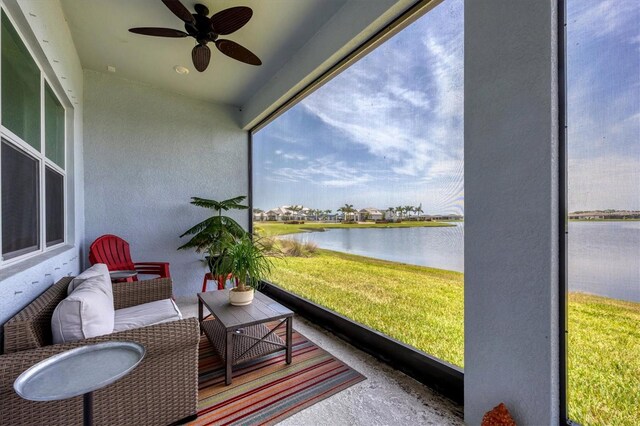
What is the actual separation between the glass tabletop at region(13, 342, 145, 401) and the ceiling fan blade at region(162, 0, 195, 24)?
2268 mm

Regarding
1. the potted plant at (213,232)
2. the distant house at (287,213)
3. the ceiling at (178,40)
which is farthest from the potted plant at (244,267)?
the ceiling at (178,40)

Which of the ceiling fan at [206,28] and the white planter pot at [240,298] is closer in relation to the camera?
the ceiling fan at [206,28]

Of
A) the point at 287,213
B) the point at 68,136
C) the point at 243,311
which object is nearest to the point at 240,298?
the point at 243,311

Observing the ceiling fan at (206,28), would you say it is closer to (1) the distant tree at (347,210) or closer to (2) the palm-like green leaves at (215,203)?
(1) the distant tree at (347,210)

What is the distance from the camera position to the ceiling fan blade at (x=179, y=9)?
2.02 metres

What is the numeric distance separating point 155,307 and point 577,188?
2996mm

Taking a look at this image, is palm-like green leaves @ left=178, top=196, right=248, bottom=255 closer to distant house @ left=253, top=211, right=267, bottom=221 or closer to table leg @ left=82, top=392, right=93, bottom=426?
distant house @ left=253, top=211, right=267, bottom=221

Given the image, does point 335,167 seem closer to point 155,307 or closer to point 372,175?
point 372,175

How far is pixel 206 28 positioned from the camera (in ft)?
8.07

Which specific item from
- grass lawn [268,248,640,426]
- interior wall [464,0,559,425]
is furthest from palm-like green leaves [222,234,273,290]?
interior wall [464,0,559,425]

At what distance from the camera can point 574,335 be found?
51.1 inches

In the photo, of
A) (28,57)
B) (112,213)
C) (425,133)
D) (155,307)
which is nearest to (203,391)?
(155,307)

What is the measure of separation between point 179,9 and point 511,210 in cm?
267

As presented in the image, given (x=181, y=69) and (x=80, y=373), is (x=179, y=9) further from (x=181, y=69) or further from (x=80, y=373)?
(x=80, y=373)
